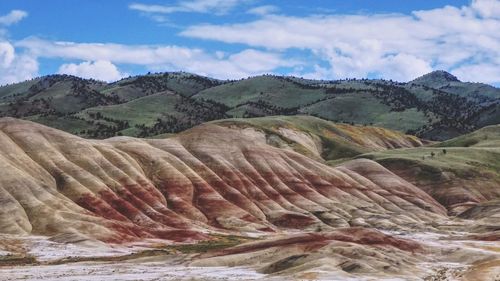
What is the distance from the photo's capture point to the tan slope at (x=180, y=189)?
12000 cm

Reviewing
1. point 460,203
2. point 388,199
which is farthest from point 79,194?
point 460,203

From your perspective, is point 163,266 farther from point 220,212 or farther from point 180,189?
point 180,189

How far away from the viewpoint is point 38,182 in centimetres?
12712

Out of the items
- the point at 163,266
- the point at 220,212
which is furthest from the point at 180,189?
the point at 163,266

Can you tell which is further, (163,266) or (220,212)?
(220,212)

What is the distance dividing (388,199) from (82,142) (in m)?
77.9

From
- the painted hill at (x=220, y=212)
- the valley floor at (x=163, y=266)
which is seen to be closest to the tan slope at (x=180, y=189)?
the painted hill at (x=220, y=212)

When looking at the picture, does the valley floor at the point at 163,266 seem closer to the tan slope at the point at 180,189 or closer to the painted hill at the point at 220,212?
the painted hill at the point at 220,212

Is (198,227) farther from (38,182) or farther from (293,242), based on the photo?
(293,242)

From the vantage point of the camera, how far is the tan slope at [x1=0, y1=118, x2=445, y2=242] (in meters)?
120

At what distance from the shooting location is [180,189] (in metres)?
146

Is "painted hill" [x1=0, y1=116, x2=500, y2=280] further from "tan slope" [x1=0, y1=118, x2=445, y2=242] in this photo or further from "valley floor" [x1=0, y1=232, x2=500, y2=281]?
"tan slope" [x1=0, y1=118, x2=445, y2=242]

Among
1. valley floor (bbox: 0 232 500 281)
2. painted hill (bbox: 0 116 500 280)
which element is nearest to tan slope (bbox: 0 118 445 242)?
painted hill (bbox: 0 116 500 280)

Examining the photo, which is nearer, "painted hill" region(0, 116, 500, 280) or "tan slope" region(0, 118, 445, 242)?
"painted hill" region(0, 116, 500, 280)
